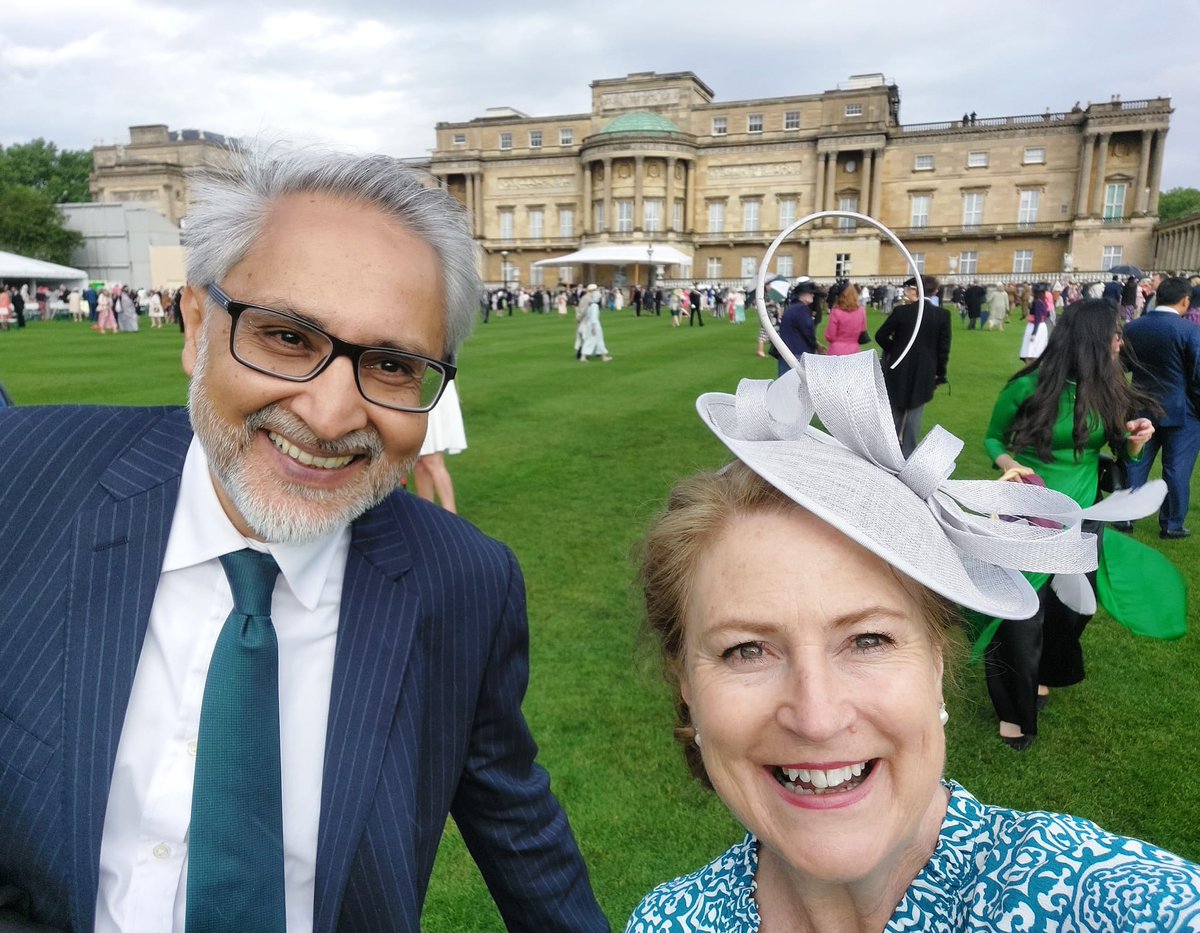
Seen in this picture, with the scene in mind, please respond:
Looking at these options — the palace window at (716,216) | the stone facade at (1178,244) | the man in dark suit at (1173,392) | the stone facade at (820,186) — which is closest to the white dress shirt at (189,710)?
the man in dark suit at (1173,392)

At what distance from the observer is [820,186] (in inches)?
2495

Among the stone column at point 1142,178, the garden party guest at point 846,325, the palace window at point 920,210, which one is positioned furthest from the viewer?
the palace window at point 920,210

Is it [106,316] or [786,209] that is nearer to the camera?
[106,316]

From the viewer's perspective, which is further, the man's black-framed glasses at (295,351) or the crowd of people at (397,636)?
the man's black-framed glasses at (295,351)

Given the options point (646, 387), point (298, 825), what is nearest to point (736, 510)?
point (298, 825)

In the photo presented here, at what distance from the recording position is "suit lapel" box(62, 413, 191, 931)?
136cm

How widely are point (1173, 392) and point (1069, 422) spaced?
11.5 feet

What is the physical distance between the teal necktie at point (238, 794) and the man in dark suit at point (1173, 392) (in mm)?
7408

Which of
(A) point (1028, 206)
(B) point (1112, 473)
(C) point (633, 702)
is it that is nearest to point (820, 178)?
(A) point (1028, 206)

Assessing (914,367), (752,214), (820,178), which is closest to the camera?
(914,367)

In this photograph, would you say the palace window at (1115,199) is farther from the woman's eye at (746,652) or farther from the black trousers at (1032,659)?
the woman's eye at (746,652)

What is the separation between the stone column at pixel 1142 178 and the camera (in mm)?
56031

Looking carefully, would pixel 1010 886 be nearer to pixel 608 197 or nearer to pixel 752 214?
pixel 608 197

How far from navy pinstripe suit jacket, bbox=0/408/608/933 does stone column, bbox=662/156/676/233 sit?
64.9 metres
